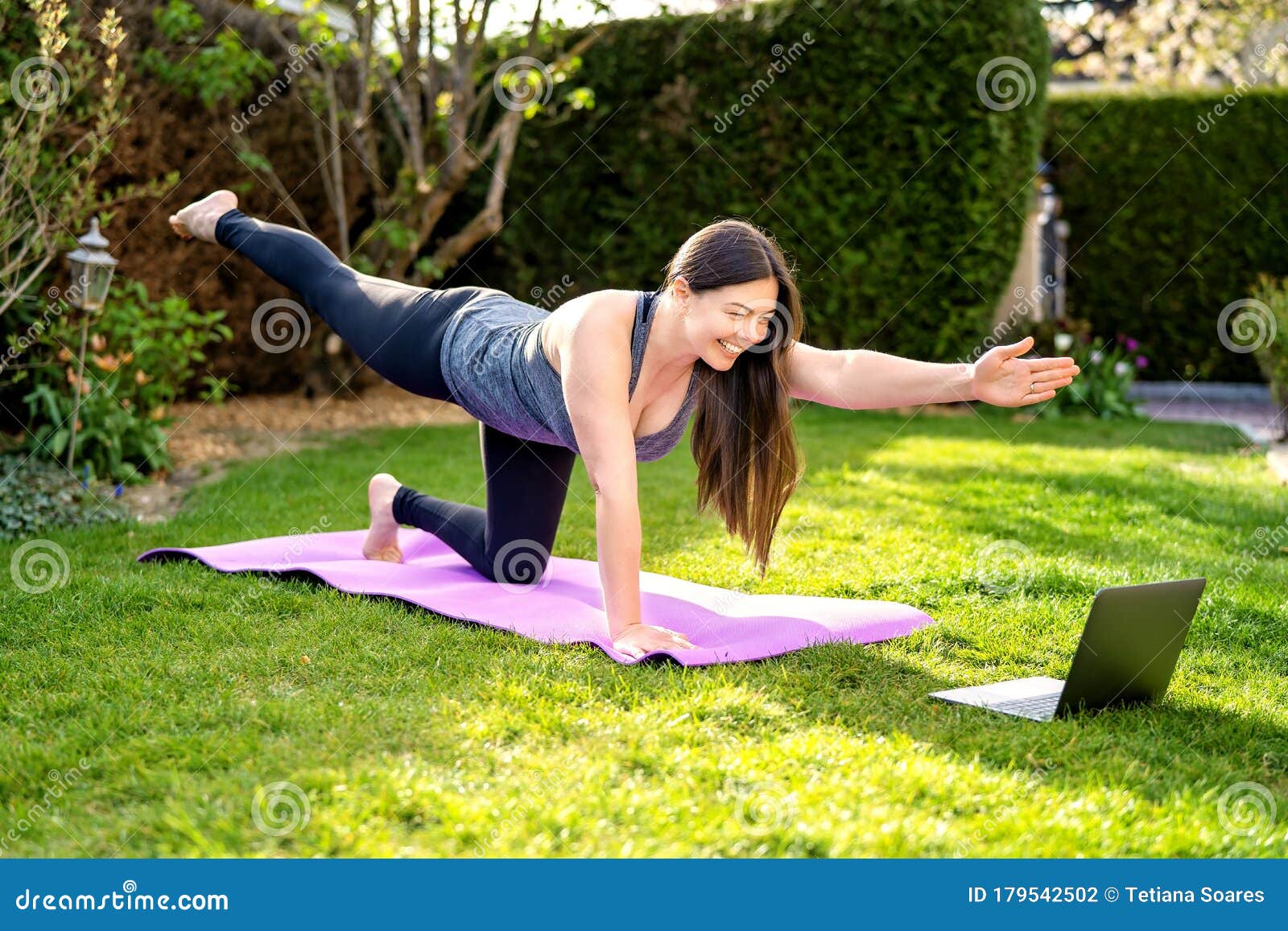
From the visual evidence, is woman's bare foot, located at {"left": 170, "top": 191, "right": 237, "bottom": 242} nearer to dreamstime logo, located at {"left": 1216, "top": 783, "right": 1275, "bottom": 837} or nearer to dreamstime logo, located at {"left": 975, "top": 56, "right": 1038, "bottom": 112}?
dreamstime logo, located at {"left": 1216, "top": 783, "right": 1275, "bottom": 837}

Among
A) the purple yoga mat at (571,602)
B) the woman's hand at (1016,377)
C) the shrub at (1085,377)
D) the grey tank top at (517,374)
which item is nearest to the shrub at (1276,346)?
the shrub at (1085,377)

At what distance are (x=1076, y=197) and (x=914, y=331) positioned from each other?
2.75 m

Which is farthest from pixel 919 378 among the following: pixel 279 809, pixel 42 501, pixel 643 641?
pixel 42 501

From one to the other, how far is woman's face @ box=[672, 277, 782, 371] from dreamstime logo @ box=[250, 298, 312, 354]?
545 centimetres

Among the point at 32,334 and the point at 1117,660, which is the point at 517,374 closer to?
the point at 1117,660

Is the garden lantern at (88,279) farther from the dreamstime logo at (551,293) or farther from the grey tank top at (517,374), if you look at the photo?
the dreamstime logo at (551,293)

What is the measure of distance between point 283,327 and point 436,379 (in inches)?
191

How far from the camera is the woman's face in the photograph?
261 cm

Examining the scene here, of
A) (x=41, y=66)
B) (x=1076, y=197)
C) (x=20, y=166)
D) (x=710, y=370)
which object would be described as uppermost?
(x=1076, y=197)

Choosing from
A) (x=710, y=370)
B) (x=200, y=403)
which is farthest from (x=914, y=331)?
(x=710, y=370)

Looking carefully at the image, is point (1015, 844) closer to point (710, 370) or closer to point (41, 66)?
point (710, 370)

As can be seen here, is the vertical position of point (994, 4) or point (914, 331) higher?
point (994, 4)

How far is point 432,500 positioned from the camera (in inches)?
143

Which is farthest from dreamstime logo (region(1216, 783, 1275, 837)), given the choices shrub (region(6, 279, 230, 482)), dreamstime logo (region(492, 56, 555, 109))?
dreamstime logo (region(492, 56, 555, 109))
